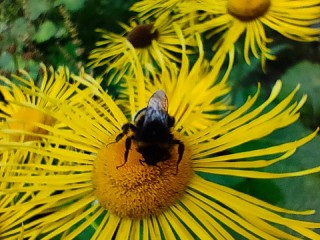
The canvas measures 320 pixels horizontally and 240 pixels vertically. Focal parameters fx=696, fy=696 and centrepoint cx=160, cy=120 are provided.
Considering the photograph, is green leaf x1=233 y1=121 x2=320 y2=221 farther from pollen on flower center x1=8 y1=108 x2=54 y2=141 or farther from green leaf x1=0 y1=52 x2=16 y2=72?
green leaf x1=0 y1=52 x2=16 y2=72

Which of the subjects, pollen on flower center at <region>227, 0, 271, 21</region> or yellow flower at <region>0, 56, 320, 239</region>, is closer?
yellow flower at <region>0, 56, 320, 239</region>

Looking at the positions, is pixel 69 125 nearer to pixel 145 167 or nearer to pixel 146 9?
pixel 145 167

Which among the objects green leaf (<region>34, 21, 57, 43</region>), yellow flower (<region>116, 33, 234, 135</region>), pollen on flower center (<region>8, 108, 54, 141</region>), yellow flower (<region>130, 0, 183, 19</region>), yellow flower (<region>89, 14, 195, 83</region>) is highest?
green leaf (<region>34, 21, 57, 43</region>)

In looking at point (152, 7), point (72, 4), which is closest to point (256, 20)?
point (152, 7)

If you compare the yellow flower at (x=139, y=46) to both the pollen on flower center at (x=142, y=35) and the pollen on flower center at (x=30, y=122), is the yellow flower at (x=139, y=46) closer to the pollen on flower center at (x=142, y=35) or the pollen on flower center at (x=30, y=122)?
the pollen on flower center at (x=142, y=35)

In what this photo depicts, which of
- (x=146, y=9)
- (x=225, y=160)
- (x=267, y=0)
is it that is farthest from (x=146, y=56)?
(x=225, y=160)

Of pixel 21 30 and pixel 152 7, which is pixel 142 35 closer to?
pixel 152 7

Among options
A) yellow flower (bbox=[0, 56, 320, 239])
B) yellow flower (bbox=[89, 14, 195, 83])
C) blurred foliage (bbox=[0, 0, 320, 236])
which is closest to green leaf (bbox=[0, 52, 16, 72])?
blurred foliage (bbox=[0, 0, 320, 236])

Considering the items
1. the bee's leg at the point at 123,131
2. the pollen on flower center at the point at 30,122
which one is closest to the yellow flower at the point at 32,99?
the pollen on flower center at the point at 30,122
